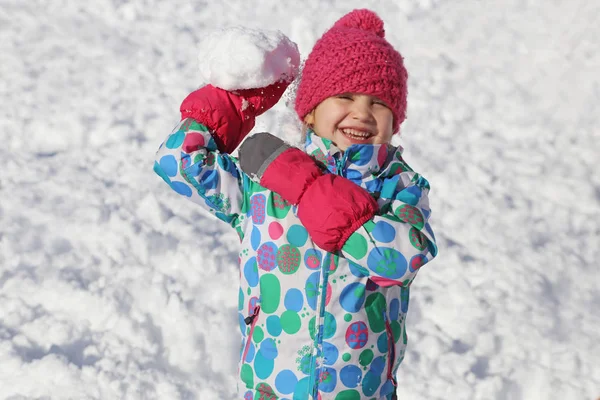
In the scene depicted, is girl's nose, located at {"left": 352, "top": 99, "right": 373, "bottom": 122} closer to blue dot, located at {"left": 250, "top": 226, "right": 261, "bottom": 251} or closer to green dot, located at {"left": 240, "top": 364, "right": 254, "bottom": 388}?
blue dot, located at {"left": 250, "top": 226, "right": 261, "bottom": 251}

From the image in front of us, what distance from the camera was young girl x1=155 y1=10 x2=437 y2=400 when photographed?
1.83 m

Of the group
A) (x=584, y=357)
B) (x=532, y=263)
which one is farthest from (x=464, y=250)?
(x=584, y=357)

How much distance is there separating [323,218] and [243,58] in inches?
22.3

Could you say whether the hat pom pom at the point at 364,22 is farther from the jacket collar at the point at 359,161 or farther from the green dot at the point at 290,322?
the green dot at the point at 290,322

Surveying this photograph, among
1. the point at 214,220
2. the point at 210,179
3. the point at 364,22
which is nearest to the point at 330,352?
the point at 210,179

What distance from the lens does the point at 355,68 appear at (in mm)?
2031

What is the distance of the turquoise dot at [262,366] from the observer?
2.00 m

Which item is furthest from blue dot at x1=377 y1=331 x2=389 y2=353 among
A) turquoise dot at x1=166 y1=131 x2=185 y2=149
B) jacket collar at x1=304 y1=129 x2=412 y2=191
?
turquoise dot at x1=166 y1=131 x2=185 y2=149

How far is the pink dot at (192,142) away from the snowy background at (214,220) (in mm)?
364

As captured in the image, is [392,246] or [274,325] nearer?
[392,246]

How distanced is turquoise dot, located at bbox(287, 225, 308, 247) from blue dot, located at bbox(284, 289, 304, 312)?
14 centimetres

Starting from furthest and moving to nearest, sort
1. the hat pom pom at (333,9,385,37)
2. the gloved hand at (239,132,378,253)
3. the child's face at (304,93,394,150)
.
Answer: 1. the hat pom pom at (333,9,385,37)
2. the child's face at (304,93,394,150)
3. the gloved hand at (239,132,378,253)

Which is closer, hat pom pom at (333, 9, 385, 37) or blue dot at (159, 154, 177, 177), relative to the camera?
blue dot at (159, 154, 177, 177)

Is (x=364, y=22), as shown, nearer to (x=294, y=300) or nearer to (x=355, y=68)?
(x=355, y=68)
